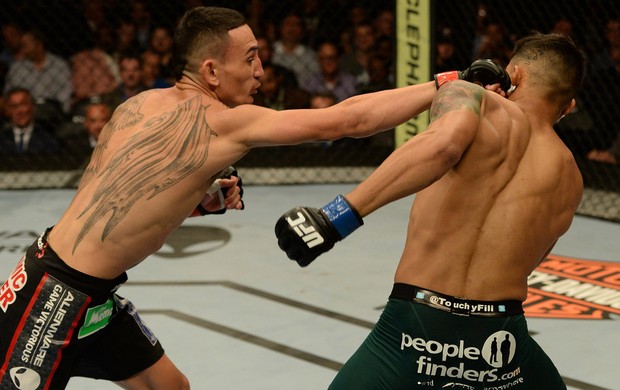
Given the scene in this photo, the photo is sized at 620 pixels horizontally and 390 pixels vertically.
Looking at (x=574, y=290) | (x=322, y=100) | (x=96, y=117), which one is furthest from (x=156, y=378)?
(x=322, y=100)

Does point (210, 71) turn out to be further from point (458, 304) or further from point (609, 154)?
point (609, 154)

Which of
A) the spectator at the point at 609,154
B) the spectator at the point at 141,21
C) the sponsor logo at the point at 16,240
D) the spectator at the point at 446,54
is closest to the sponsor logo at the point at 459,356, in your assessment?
the sponsor logo at the point at 16,240

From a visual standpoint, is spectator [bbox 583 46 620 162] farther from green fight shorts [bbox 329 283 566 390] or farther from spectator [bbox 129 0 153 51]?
green fight shorts [bbox 329 283 566 390]

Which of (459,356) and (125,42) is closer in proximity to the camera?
(459,356)

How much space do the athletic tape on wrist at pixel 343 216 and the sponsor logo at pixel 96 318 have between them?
0.84 m

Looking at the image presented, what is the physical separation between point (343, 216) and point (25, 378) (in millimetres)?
993

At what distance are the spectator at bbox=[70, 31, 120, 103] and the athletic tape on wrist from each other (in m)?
5.21

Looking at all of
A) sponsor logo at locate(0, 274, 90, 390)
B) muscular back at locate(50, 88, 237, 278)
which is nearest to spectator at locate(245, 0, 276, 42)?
muscular back at locate(50, 88, 237, 278)

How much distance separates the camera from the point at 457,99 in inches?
82.4

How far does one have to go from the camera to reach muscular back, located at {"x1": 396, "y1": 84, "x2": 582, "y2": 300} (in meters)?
2.19

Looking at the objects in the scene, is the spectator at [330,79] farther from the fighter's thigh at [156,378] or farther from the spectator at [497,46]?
the fighter's thigh at [156,378]

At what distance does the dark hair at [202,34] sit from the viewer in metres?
2.56

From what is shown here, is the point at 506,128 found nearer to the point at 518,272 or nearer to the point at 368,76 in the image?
the point at 518,272

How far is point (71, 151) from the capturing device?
662 cm
